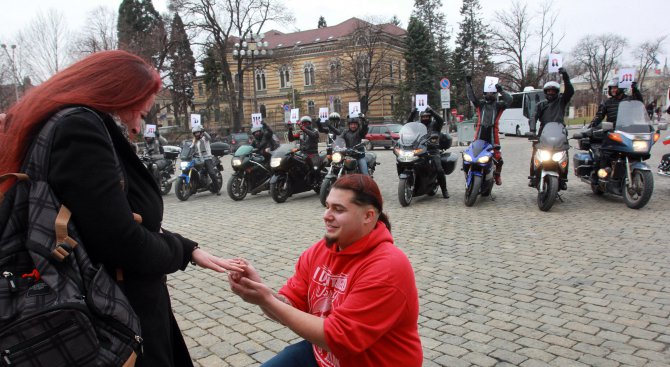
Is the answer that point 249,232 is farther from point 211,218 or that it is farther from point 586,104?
point 586,104

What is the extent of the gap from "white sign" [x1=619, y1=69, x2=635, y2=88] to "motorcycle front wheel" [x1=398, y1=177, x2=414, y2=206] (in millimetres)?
4209

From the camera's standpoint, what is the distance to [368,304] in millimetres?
1949

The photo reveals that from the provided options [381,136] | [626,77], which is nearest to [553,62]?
[626,77]

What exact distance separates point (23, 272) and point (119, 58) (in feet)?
2.54

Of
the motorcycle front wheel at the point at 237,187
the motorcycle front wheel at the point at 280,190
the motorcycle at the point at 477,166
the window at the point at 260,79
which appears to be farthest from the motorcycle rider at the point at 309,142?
the window at the point at 260,79

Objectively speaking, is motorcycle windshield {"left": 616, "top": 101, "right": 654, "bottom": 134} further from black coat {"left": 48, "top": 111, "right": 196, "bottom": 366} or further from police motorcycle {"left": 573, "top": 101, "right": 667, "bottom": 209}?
black coat {"left": 48, "top": 111, "right": 196, "bottom": 366}

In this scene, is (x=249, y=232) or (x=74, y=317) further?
(x=249, y=232)

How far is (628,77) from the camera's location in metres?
9.05

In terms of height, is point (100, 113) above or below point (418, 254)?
above

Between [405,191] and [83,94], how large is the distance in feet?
27.3

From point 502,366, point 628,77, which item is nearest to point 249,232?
point 502,366

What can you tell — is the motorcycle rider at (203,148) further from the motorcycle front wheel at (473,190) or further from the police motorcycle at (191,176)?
the motorcycle front wheel at (473,190)

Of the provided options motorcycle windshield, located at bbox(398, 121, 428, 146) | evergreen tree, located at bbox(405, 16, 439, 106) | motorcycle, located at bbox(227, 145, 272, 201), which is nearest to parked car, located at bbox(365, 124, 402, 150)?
motorcycle, located at bbox(227, 145, 272, 201)

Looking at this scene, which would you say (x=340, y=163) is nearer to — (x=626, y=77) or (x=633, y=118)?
(x=633, y=118)
